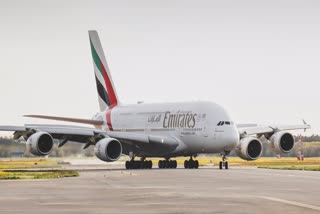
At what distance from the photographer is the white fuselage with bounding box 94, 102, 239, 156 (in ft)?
175

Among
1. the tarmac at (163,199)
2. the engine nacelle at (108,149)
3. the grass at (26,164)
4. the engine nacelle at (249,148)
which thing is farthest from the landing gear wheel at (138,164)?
the tarmac at (163,199)

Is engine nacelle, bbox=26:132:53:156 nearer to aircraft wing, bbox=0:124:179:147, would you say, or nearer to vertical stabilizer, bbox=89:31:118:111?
aircraft wing, bbox=0:124:179:147

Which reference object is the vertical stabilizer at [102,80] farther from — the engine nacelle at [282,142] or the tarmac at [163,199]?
Result: the tarmac at [163,199]

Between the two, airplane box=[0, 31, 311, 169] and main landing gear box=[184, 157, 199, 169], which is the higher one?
airplane box=[0, 31, 311, 169]

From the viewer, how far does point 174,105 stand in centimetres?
5847

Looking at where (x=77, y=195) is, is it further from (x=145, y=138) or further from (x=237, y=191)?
(x=145, y=138)

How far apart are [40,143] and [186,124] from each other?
10.6 metres

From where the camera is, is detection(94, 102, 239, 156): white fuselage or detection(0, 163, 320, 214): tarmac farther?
detection(94, 102, 239, 156): white fuselage

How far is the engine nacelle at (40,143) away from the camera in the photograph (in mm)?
50125

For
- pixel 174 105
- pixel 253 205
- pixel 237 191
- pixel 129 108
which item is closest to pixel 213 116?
pixel 174 105

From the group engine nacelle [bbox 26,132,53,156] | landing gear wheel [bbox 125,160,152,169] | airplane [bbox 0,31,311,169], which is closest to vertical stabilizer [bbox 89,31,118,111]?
airplane [bbox 0,31,311,169]

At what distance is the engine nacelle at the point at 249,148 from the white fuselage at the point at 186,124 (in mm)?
2796

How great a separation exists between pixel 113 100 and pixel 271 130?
1383 centimetres

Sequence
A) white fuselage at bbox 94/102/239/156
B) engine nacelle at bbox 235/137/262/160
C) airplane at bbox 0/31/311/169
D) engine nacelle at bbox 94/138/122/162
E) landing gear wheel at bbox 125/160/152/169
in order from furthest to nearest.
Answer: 1. landing gear wheel at bbox 125/160/152/169
2. engine nacelle at bbox 235/137/262/160
3. white fuselage at bbox 94/102/239/156
4. airplane at bbox 0/31/311/169
5. engine nacelle at bbox 94/138/122/162
